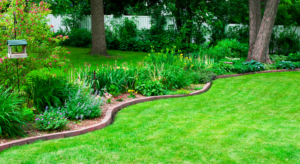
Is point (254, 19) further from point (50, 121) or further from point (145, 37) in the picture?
point (50, 121)

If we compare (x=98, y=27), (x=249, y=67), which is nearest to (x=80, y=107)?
(x=249, y=67)

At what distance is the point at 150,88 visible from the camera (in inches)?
302

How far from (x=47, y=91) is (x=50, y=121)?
897 mm

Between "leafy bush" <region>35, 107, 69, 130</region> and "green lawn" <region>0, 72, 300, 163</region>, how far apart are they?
388 mm

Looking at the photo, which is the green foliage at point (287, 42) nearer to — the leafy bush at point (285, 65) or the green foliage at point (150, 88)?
the leafy bush at point (285, 65)

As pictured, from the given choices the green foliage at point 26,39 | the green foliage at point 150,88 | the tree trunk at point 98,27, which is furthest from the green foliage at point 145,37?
the green foliage at point 26,39

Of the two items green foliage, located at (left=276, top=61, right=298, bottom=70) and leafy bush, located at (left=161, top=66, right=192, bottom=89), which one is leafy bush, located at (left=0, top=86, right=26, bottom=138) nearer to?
leafy bush, located at (left=161, top=66, right=192, bottom=89)

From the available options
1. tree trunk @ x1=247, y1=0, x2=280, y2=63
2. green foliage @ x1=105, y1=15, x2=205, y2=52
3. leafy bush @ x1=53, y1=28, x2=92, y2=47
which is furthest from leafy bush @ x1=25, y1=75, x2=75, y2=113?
leafy bush @ x1=53, y1=28, x2=92, y2=47

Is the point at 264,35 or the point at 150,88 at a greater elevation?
the point at 264,35

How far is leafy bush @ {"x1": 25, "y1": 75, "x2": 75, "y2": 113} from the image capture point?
5645 mm

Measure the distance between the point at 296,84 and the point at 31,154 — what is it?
8.10m

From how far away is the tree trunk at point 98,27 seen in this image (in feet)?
44.7

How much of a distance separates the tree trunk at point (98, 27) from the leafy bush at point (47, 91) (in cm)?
792

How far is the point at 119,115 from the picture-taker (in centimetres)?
604
